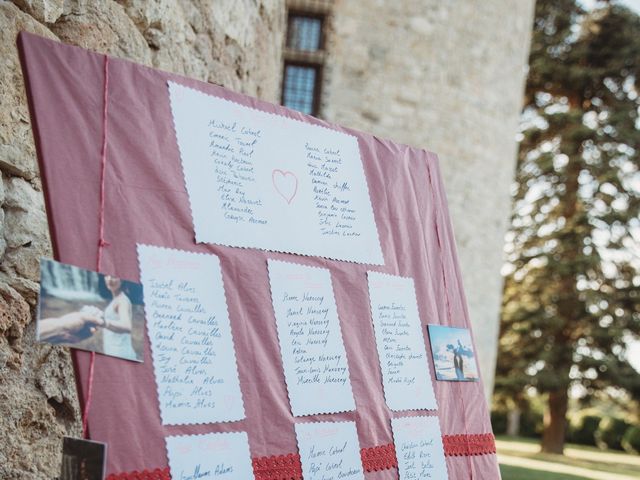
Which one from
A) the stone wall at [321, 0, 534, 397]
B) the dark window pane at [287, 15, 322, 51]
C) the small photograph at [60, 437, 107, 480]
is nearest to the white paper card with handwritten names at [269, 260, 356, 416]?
the small photograph at [60, 437, 107, 480]

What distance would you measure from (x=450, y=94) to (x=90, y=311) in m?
9.23

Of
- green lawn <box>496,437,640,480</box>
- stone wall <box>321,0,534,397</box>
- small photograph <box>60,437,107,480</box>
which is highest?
stone wall <box>321,0,534,397</box>

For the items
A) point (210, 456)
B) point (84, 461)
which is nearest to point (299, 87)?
point (210, 456)

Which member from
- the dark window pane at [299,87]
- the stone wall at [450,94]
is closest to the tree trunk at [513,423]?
the stone wall at [450,94]

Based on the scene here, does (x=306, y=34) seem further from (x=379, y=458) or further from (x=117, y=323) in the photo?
(x=117, y=323)

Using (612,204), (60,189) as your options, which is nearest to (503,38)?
(612,204)

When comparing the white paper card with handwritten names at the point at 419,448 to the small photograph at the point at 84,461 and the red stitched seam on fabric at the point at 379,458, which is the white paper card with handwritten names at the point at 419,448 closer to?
the red stitched seam on fabric at the point at 379,458

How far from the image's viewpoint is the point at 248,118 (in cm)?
221

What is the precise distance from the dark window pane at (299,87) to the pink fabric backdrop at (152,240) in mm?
8190

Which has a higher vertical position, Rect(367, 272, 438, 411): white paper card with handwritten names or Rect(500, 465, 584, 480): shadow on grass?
Rect(367, 272, 438, 411): white paper card with handwritten names

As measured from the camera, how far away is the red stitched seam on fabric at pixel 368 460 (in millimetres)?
1777

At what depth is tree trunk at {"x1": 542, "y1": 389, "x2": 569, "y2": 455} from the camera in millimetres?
17047

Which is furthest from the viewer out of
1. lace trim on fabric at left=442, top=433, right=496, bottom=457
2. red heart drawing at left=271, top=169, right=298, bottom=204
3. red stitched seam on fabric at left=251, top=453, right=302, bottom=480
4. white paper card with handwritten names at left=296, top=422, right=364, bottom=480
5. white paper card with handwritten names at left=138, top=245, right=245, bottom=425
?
lace trim on fabric at left=442, top=433, right=496, bottom=457

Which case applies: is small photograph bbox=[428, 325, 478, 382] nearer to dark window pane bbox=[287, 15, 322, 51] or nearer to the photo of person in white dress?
the photo of person in white dress
